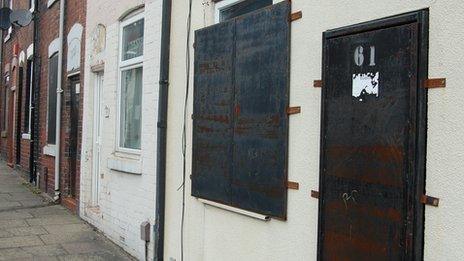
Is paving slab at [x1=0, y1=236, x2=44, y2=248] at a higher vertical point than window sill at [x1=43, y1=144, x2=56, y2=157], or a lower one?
lower

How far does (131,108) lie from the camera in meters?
7.16

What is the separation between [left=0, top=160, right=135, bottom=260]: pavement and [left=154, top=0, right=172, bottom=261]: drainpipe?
35.6 inches

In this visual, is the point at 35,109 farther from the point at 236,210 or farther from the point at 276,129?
the point at 276,129

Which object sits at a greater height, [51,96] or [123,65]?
[123,65]

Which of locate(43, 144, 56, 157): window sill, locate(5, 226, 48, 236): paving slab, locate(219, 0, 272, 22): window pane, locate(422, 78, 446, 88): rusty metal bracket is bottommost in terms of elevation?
locate(5, 226, 48, 236): paving slab

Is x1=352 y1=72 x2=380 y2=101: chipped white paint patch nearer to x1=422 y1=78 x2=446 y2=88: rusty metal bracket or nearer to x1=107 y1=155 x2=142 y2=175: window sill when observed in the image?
x1=422 y1=78 x2=446 y2=88: rusty metal bracket

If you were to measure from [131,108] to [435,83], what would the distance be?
4.95 metres

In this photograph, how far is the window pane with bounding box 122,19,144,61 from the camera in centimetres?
685

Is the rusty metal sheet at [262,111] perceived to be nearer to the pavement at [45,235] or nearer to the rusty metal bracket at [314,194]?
the rusty metal bracket at [314,194]

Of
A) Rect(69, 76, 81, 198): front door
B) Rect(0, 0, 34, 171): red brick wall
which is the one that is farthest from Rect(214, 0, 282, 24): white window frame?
Rect(0, 0, 34, 171): red brick wall

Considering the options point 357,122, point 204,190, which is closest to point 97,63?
point 204,190

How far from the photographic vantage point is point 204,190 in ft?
16.5

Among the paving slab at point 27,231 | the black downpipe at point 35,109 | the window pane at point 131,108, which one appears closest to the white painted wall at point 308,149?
the window pane at point 131,108

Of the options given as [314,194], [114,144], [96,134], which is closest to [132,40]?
[114,144]
